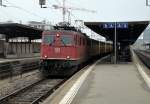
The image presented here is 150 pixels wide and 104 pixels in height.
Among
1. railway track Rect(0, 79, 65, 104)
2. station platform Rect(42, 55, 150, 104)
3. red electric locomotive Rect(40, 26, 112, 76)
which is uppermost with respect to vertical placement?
red electric locomotive Rect(40, 26, 112, 76)

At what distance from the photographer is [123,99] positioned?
13.1 metres

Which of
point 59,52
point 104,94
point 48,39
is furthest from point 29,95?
point 48,39

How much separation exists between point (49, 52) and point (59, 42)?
2.89ft

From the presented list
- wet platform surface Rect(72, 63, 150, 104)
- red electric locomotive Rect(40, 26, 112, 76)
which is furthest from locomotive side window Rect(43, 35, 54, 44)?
wet platform surface Rect(72, 63, 150, 104)

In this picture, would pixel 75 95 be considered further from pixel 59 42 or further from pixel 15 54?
pixel 15 54

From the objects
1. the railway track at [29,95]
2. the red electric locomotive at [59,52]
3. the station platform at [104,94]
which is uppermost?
the red electric locomotive at [59,52]

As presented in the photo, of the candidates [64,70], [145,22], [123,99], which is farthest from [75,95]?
[145,22]

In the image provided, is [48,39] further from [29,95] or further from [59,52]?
[29,95]

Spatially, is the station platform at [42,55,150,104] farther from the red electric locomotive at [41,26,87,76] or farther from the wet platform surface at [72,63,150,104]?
the red electric locomotive at [41,26,87,76]

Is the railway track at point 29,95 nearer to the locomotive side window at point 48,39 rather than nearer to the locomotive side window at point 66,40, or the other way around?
the locomotive side window at point 48,39

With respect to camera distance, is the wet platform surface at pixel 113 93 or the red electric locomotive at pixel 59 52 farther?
the red electric locomotive at pixel 59 52

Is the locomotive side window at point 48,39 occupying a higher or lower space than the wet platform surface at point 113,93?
higher

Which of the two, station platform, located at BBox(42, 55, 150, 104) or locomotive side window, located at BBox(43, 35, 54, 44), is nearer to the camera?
station platform, located at BBox(42, 55, 150, 104)

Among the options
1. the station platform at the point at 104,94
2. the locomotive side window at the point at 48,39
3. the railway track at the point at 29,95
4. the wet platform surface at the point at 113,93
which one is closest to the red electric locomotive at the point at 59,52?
the locomotive side window at the point at 48,39
